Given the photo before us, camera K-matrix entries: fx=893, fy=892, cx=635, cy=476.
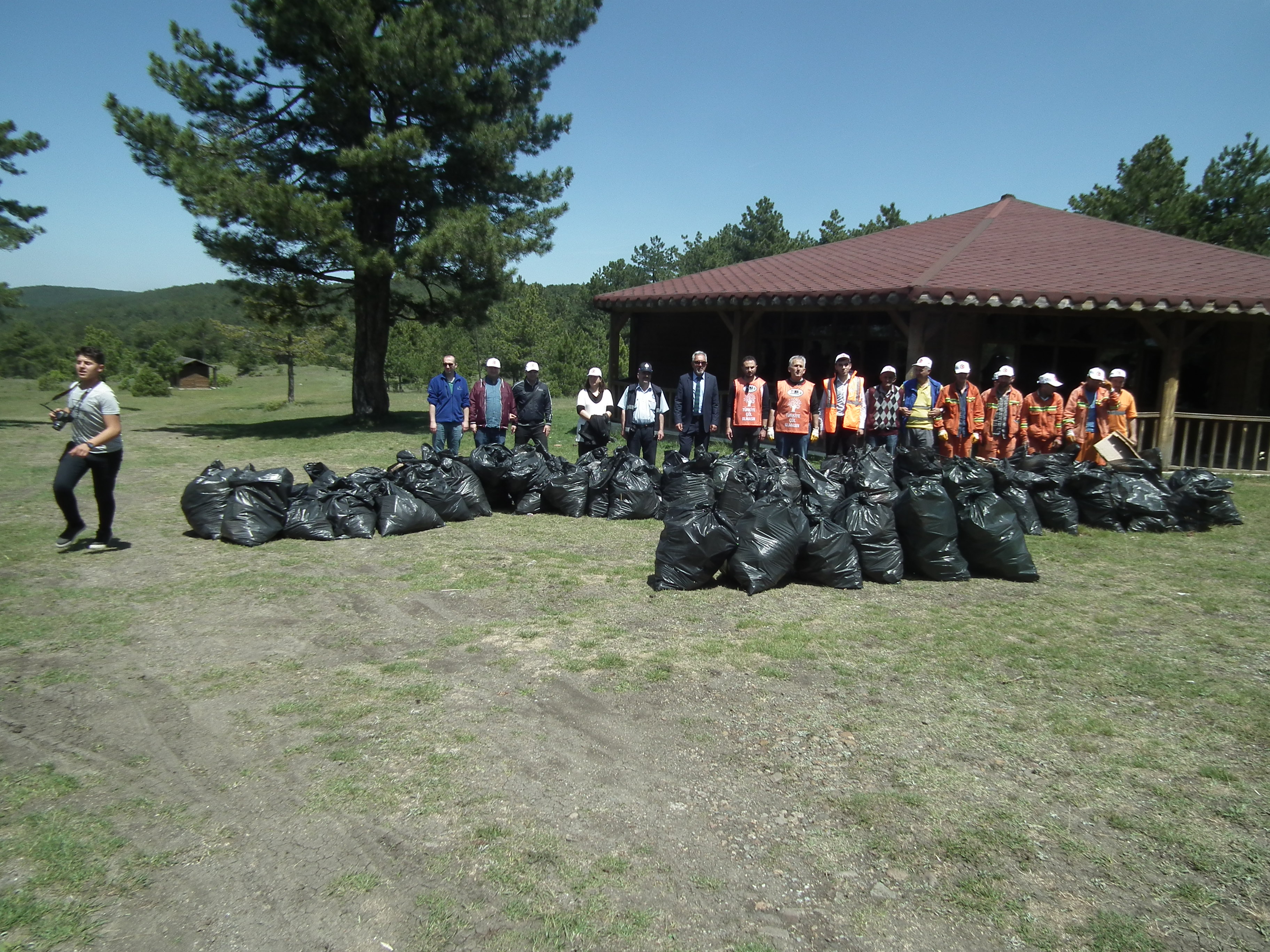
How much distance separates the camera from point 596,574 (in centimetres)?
669

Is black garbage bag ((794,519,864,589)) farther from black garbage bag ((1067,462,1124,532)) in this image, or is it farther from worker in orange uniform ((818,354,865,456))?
black garbage bag ((1067,462,1124,532))

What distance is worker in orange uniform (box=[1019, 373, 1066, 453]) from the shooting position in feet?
30.4

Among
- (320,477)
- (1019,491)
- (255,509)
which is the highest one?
(1019,491)

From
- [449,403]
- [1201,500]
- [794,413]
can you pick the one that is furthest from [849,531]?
[449,403]

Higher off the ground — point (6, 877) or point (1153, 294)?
point (1153, 294)

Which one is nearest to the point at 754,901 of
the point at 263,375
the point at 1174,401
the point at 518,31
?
the point at 1174,401

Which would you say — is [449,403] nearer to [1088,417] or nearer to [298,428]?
[1088,417]

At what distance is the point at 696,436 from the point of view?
9.50 meters

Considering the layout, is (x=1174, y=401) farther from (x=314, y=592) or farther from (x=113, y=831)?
(x=113, y=831)

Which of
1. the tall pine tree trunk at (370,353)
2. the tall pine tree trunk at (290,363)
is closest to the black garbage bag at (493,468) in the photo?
the tall pine tree trunk at (370,353)

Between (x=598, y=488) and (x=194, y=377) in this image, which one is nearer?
(x=598, y=488)

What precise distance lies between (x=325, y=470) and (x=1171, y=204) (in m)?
25.3

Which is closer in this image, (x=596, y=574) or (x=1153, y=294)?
(x=596, y=574)

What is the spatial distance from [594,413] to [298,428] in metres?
11.4
